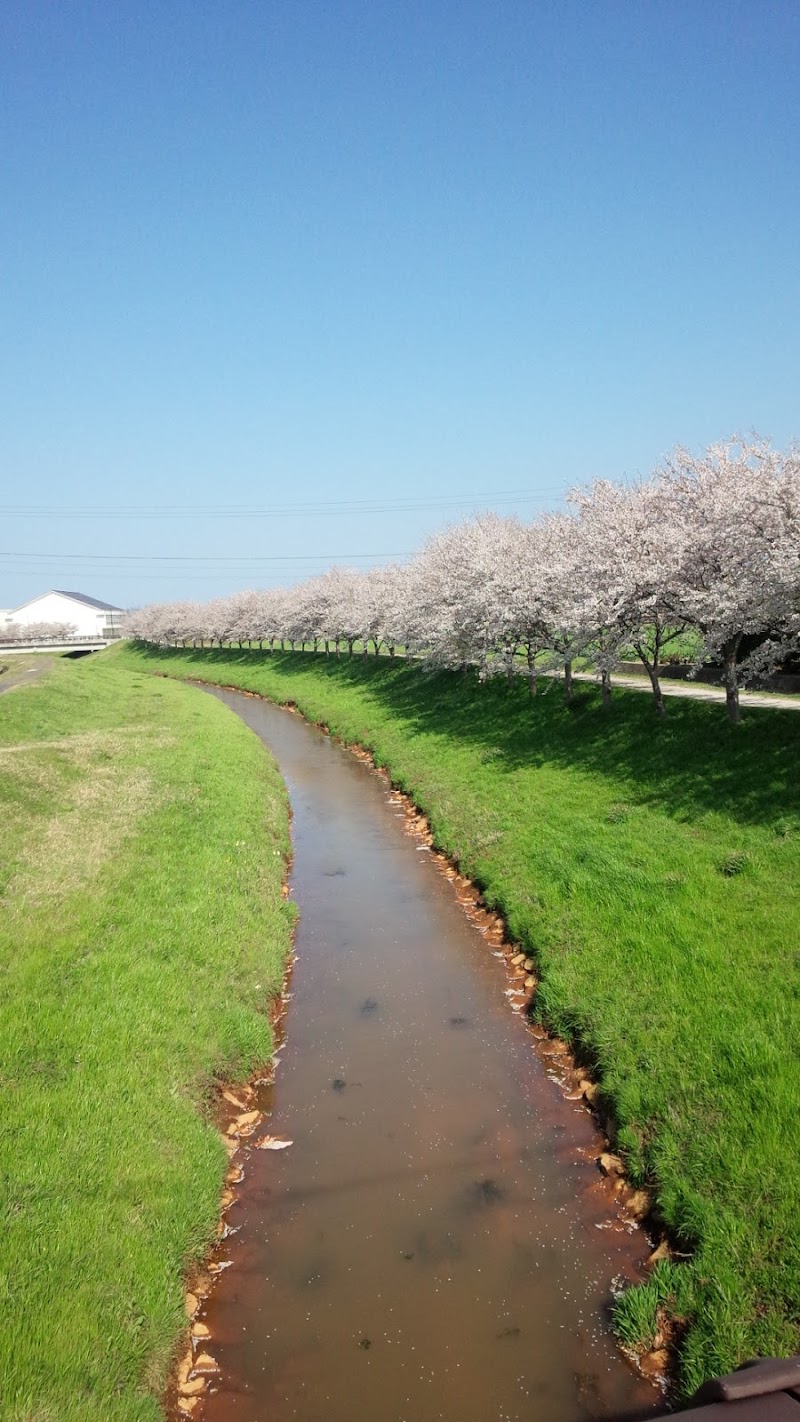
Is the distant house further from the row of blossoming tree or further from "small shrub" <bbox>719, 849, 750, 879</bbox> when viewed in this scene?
"small shrub" <bbox>719, 849, 750, 879</bbox>

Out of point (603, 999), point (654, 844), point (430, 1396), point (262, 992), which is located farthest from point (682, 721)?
point (430, 1396)

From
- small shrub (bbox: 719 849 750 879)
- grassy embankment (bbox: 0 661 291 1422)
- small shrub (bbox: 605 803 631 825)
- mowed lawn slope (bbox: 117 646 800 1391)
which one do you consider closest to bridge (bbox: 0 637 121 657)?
grassy embankment (bbox: 0 661 291 1422)

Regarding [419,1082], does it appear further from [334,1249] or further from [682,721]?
[682,721]

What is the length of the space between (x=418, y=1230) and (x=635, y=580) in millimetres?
18979

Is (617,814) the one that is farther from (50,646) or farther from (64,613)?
(64,613)

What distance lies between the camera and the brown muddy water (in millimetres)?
7688

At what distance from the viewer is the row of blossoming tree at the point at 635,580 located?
20.3m

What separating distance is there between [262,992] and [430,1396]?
7.87m

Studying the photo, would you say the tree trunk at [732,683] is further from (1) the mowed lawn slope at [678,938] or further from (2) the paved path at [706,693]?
(2) the paved path at [706,693]

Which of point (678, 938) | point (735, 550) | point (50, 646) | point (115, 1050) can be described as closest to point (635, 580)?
point (735, 550)

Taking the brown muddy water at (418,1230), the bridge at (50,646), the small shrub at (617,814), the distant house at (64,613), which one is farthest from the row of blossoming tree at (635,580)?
the distant house at (64,613)

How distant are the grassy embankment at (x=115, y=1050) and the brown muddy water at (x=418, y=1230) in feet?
2.59

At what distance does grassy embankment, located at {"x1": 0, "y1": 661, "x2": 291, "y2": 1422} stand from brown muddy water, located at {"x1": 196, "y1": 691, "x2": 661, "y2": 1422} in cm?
79

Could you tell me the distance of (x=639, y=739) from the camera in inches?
1031
